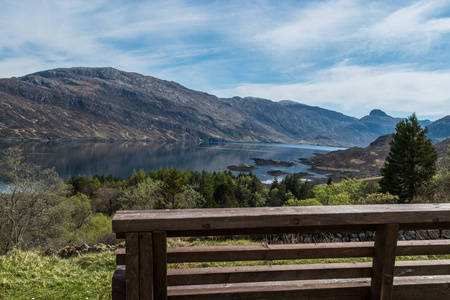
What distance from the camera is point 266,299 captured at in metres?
2.47

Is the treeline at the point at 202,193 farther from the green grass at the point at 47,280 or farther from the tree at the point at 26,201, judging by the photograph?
the green grass at the point at 47,280

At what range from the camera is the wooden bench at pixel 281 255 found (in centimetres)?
218

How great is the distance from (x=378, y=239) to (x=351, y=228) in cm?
25

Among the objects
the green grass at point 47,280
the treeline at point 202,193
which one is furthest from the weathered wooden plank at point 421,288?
the treeline at point 202,193

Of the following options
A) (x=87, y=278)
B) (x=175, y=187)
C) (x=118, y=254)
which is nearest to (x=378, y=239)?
(x=118, y=254)

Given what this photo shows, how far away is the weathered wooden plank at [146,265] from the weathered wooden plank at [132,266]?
0.03 meters

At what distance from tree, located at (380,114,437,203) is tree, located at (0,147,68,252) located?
39639 mm

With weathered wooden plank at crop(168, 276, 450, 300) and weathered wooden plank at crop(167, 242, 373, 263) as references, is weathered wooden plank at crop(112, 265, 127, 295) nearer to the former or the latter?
weathered wooden plank at crop(168, 276, 450, 300)

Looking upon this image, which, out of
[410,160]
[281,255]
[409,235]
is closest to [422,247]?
[281,255]

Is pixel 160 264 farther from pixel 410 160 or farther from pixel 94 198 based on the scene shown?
pixel 94 198

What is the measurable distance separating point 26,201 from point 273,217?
3236 centimetres

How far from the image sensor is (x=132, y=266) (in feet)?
7.05

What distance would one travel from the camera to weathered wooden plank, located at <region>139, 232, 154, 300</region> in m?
2.15

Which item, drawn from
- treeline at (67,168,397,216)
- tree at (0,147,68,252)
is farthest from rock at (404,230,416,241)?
tree at (0,147,68,252)
